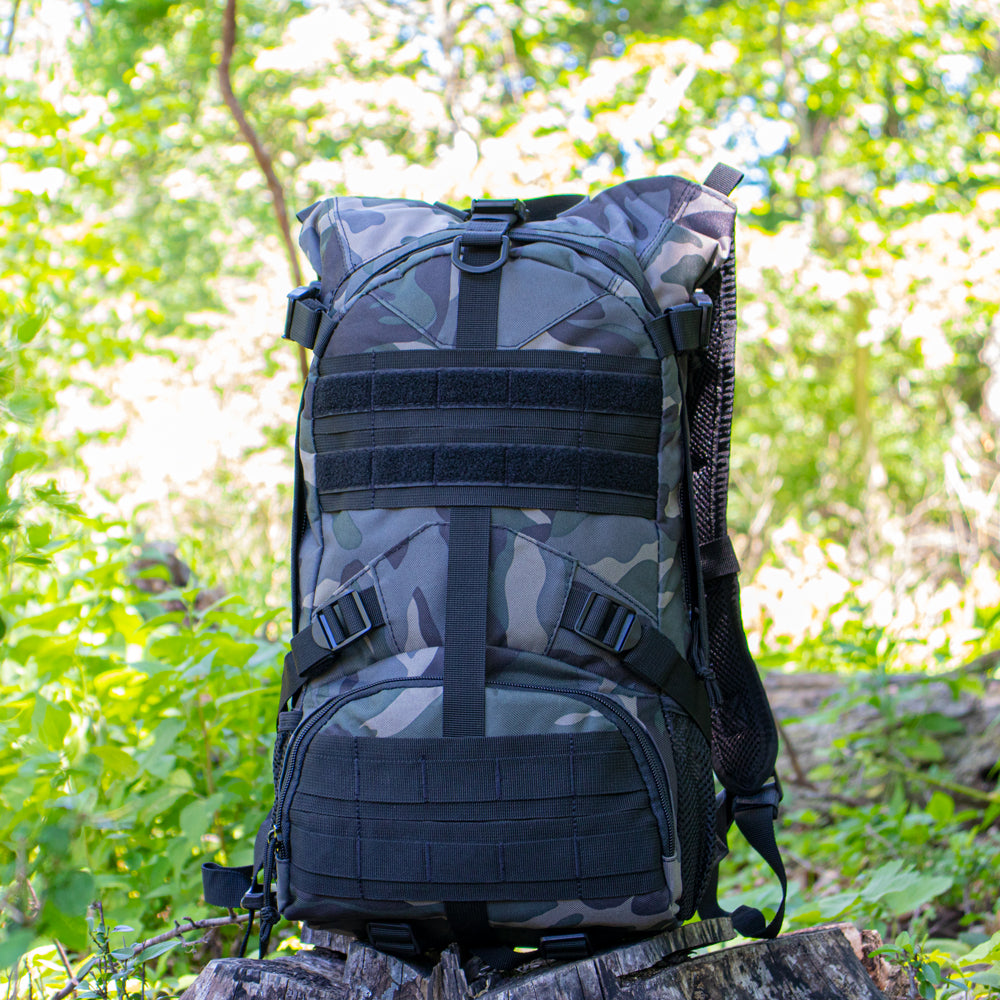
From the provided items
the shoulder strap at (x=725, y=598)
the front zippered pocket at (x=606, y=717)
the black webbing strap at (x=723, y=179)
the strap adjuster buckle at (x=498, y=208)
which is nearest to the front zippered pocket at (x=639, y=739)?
the front zippered pocket at (x=606, y=717)

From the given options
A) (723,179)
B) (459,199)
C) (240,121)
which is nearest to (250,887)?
(723,179)

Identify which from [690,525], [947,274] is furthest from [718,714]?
[947,274]

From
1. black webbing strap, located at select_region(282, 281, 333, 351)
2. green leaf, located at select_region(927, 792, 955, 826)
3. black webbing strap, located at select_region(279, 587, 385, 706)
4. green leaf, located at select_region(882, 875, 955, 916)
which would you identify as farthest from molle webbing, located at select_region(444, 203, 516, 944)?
green leaf, located at select_region(927, 792, 955, 826)

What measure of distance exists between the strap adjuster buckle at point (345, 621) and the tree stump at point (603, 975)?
1.43 ft

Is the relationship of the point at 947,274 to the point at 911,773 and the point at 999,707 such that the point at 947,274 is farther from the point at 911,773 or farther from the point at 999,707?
the point at 911,773

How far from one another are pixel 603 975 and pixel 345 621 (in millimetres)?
586

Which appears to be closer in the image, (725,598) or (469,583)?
(469,583)

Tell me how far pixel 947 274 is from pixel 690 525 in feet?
18.0

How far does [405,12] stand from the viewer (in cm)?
883

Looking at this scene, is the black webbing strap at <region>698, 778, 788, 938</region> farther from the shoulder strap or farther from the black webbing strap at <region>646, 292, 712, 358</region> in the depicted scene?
the black webbing strap at <region>646, 292, 712, 358</region>

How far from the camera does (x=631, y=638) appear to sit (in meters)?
1.28

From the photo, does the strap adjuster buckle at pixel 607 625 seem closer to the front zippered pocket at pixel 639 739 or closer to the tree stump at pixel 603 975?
the front zippered pocket at pixel 639 739

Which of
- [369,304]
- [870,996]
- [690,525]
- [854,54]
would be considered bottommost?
[870,996]

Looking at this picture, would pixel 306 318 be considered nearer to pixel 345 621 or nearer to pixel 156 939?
pixel 345 621
